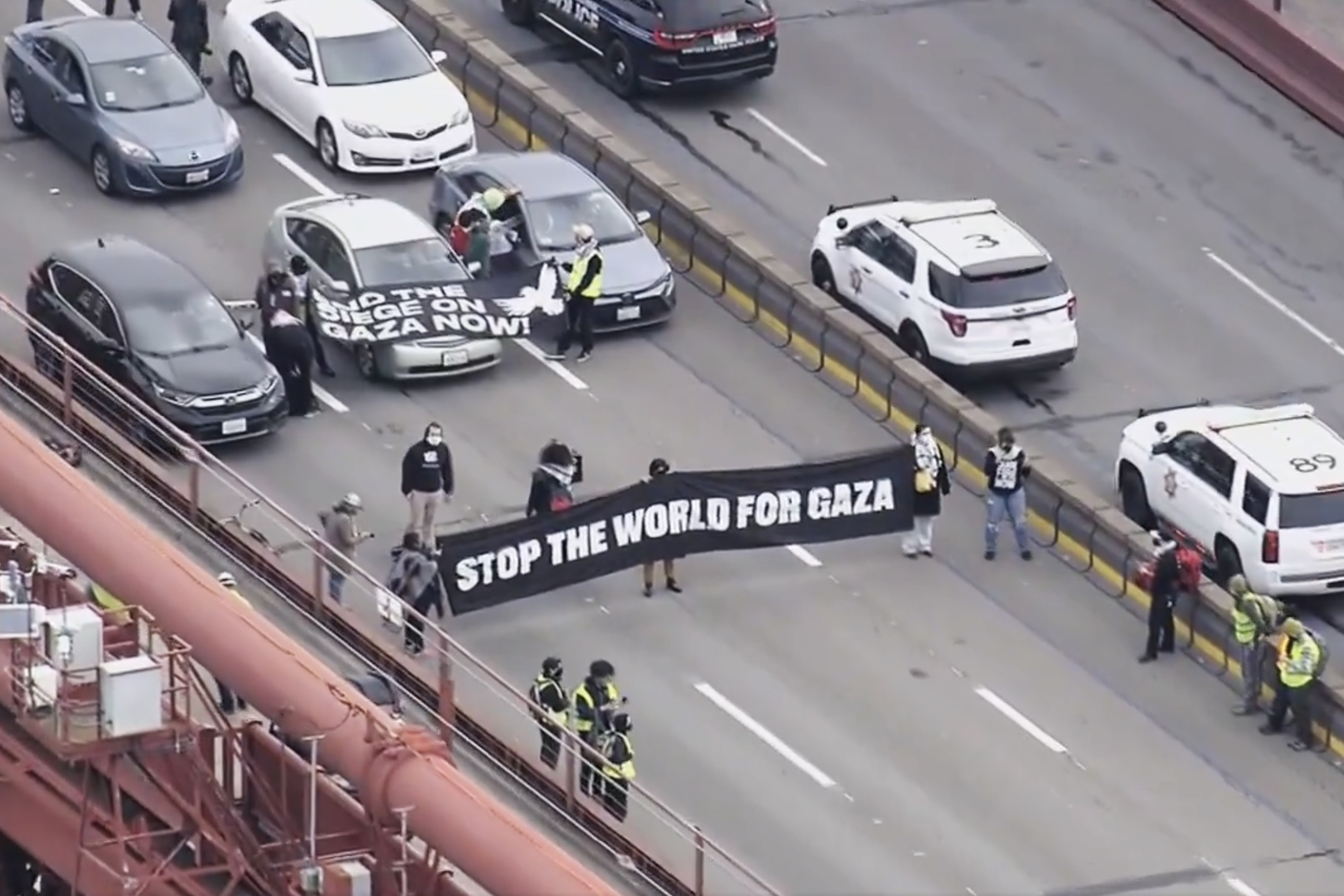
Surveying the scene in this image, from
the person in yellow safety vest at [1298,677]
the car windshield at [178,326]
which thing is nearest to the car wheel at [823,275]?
the car windshield at [178,326]

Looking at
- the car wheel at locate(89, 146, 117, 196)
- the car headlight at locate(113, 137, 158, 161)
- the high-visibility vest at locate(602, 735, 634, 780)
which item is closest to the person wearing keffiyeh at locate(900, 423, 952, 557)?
the high-visibility vest at locate(602, 735, 634, 780)

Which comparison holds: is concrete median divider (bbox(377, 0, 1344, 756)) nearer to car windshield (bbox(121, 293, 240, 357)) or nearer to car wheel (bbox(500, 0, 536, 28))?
car wheel (bbox(500, 0, 536, 28))

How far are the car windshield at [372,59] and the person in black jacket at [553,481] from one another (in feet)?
31.0

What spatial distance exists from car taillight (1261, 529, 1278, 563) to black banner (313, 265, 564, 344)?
823 cm

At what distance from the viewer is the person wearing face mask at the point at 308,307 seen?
40.7 metres

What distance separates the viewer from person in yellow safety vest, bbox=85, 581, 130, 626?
27.3m

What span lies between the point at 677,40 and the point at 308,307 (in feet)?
29.8

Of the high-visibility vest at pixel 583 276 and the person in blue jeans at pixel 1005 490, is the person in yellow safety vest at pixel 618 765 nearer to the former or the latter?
the person in blue jeans at pixel 1005 490

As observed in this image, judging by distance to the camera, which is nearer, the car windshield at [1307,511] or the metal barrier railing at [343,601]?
the metal barrier railing at [343,601]

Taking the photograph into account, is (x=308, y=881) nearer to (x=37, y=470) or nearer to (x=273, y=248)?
(x=37, y=470)

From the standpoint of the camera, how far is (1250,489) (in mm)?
39625

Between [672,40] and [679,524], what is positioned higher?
[672,40]

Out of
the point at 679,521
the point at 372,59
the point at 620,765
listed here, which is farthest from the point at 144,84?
the point at 620,765

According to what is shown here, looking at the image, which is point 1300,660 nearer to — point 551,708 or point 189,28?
point 551,708
